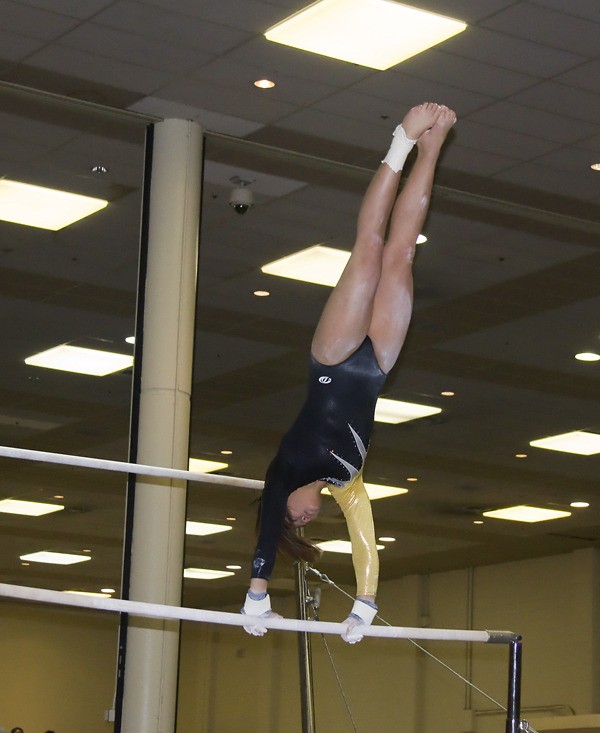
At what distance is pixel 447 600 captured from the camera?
20.9m

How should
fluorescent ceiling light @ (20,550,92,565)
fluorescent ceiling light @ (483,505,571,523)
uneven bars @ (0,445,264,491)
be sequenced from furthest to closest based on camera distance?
fluorescent ceiling light @ (20,550,92,565)
fluorescent ceiling light @ (483,505,571,523)
uneven bars @ (0,445,264,491)

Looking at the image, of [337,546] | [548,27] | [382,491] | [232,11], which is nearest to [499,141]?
[548,27]

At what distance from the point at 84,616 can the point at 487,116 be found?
1916 centimetres

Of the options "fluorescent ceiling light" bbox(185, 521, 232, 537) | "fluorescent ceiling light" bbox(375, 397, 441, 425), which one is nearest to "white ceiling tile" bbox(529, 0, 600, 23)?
"fluorescent ceiling light" bbox(375, 397, 441, 425)

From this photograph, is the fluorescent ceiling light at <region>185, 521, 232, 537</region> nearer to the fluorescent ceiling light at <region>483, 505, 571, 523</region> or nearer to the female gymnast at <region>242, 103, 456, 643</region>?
the fluorescent ceiling light at <region>483, 505, 571, 523</region>

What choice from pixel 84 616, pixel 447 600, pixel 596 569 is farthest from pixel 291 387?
pixel 84 616

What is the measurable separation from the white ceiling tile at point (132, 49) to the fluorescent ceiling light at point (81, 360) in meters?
4.90

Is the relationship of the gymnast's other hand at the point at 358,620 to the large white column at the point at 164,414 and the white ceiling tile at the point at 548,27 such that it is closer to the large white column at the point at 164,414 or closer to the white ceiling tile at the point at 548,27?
the large white column at the point at 164,414

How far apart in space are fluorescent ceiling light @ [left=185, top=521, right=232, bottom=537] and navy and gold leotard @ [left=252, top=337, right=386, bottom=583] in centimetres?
1375

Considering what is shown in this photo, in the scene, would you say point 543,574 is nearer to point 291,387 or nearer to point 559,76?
point 291,387

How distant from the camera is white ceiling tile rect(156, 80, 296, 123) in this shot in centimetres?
743

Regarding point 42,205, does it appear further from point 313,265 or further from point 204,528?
point 204,528

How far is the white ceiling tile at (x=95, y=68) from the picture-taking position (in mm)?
7102

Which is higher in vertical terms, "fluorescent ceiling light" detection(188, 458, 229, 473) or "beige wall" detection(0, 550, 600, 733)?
"fluorescent ceiling light" detection(188, 458, 229, 473)
